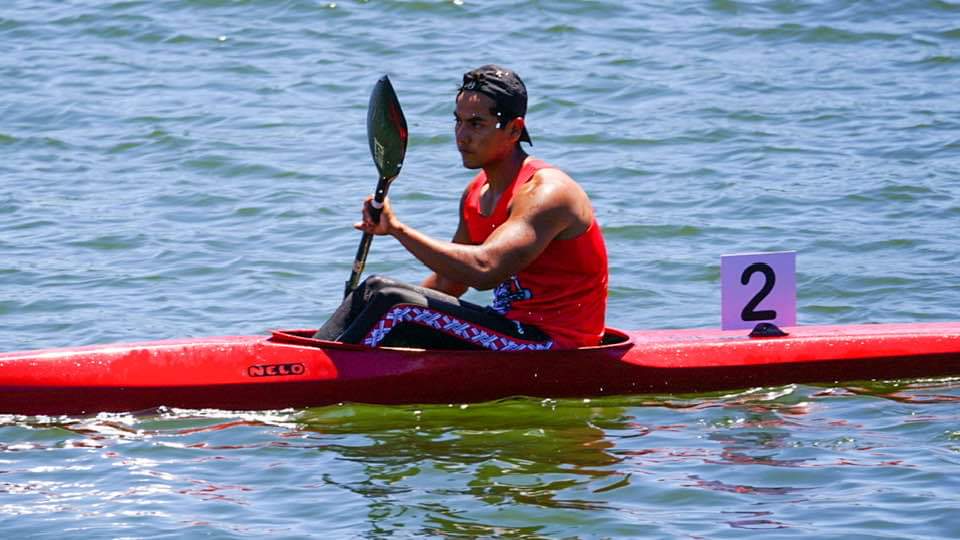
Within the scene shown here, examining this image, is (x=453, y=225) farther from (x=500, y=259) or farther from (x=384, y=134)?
(x=500, y=259)

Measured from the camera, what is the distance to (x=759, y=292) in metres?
6.30

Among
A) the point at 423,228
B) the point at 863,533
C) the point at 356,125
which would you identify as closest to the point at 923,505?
the point at 863,533

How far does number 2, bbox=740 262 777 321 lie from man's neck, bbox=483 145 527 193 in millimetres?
997

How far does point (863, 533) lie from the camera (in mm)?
4805

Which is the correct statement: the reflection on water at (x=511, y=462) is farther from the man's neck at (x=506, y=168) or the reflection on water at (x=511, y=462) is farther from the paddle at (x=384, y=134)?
the man's neck at (x=506, y=168)

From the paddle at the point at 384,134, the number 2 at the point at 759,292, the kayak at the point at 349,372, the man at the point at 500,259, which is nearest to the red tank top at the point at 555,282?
the man at the point at 500,259

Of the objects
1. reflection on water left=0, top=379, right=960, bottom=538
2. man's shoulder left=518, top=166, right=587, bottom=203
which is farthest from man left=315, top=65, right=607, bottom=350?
reflection on water left=0, top=379, right=960, bottom=538

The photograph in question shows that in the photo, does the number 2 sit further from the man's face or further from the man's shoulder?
the man's face

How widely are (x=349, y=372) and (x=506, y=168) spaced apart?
91 cm

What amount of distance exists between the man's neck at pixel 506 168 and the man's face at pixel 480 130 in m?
0.04

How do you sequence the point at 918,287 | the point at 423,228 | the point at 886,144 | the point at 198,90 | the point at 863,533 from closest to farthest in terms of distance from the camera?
the point at 863,533
the point at 918,287
the point at 423,228
the point at 886,144
the point at 198,90

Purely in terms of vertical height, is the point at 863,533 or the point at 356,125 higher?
the point at 356,125

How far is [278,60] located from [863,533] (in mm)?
9080

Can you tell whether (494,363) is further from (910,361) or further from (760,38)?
(760,38)
